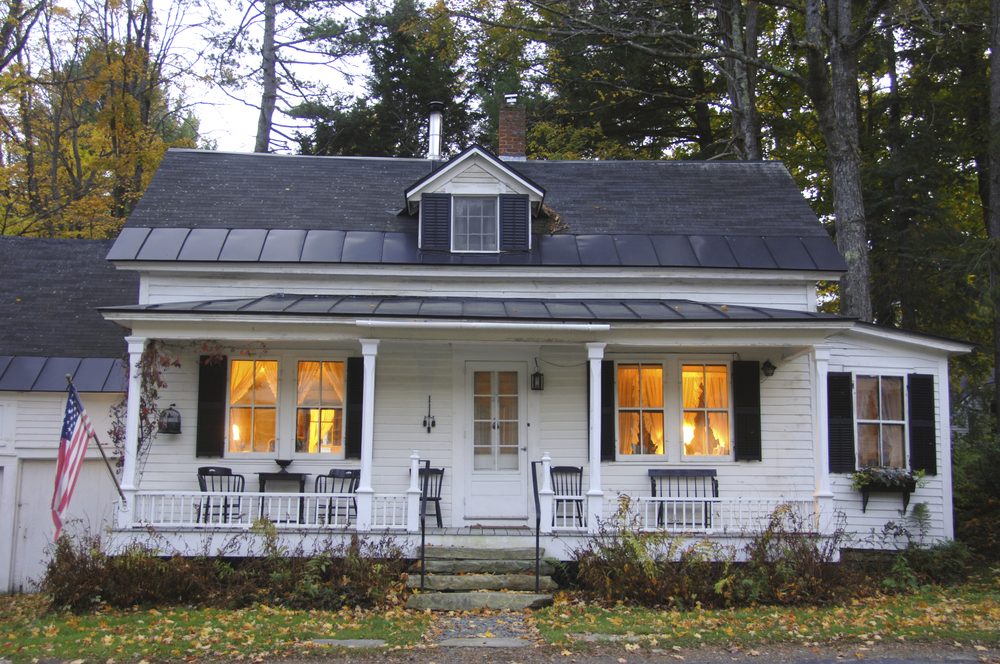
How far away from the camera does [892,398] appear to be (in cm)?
1228

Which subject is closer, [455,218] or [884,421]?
[884,421]

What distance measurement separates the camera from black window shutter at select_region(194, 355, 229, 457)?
39.3ft

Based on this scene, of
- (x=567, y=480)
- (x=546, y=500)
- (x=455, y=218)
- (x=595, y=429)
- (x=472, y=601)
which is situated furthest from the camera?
(x=455, y=218)

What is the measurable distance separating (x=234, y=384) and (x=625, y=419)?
572 cm

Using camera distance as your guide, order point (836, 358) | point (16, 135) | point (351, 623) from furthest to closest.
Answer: point (16, 135), point (836, 358), point (351, 623)

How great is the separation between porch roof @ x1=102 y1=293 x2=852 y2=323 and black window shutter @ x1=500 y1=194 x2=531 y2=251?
3.19 feet

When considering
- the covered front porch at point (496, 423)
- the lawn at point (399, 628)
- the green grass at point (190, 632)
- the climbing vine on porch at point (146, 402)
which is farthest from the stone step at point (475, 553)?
the climbing vine on porch at point (146, 402)

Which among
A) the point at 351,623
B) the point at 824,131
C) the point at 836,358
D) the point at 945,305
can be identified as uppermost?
the point at 824,131

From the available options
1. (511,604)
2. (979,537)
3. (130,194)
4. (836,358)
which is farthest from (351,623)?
(130,194)

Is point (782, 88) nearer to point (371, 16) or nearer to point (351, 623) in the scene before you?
point (371, 16)

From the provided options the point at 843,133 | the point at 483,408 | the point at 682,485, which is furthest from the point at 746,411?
the point at 843,133

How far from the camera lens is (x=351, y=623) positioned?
880 centimetres

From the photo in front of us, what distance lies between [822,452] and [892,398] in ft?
6.44

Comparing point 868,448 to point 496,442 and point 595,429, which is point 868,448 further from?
point 496,442
